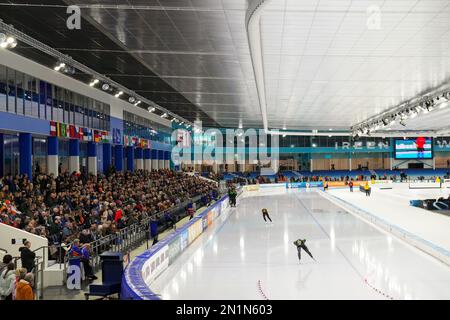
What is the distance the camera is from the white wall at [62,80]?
1550cm

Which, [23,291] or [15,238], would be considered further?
[15,238]

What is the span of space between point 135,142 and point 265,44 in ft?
60.9

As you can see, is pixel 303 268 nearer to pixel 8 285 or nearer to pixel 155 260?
pixel 155 260

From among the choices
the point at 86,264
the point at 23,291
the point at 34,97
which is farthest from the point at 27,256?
the point at 34,97

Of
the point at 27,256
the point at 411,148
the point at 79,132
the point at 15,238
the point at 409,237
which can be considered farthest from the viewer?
the point at 411,148

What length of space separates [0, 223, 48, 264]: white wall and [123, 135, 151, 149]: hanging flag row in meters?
18.4

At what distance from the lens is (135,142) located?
31.0 meters

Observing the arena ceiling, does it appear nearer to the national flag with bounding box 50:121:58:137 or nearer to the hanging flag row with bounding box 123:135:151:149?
the national flag with bounding box 50:121:58:137

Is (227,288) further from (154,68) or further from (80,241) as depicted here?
(154,68)

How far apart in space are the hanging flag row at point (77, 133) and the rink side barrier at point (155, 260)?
705 centimetres

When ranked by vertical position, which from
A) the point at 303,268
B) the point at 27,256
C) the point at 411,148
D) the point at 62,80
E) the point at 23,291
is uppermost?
the point at 62,80

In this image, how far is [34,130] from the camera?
17172 mm

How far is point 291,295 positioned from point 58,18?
876cm
